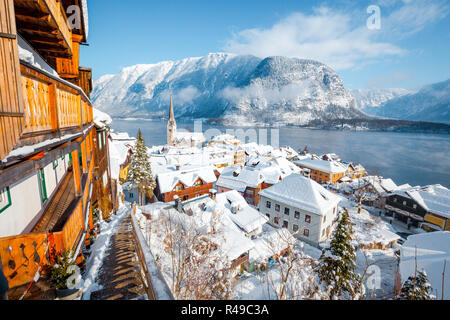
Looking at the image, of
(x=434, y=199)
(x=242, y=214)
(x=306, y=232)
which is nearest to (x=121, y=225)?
(x=242, y=214)

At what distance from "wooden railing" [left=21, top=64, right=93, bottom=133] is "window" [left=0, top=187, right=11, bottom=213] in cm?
220

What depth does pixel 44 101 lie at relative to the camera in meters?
2.52

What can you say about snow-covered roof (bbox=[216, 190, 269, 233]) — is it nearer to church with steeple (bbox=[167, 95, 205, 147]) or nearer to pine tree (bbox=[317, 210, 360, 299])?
pine tree (bbox=[317, 210, 360, 299])

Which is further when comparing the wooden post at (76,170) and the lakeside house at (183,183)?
the lakeside house at (183,183)

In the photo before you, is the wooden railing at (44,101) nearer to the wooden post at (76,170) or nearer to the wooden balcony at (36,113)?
the wooden balcony at (36,113)

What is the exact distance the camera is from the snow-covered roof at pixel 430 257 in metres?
13.3

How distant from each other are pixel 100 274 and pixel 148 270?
346 centimetres

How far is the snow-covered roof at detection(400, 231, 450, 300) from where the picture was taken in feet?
43.7

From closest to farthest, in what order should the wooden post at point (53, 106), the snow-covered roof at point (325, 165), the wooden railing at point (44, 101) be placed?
the wooden railing at point (44, 101) → the wooden post at point (53, 106) → the snow-covered roof at point (325, 165)

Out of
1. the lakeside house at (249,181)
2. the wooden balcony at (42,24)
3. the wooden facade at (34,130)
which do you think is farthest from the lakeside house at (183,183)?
the wooden balcony at (42,24)

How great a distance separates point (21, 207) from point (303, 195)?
24183 millimetres

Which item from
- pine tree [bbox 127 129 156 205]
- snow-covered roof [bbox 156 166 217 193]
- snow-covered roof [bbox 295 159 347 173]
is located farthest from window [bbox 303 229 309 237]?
snow-covered roof [bbox 295 159 347 173]

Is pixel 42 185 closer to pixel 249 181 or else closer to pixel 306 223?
pixel 306 223
